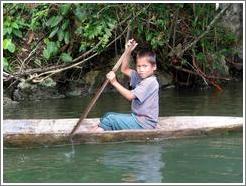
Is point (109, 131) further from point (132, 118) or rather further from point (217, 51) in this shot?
point (217, 51)

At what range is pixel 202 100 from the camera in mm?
8523

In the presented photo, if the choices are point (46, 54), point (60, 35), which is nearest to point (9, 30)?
point (46, 54)

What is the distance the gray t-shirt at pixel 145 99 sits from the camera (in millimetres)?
5367

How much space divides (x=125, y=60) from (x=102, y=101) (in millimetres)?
2879

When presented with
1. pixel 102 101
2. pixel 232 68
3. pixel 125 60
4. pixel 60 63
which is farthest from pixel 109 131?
pixel 232 68

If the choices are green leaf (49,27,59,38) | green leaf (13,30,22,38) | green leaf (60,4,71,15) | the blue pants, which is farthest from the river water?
green leaf (13,30,22,38)

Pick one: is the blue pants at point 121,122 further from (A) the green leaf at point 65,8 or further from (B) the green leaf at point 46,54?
(B) the green leaf at point 46,54

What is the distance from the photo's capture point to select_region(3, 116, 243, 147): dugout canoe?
5180mm

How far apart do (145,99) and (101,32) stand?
10.8 ft

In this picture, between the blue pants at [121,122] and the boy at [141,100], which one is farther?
the blue pants at [121,122]

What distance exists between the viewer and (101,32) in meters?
8.48

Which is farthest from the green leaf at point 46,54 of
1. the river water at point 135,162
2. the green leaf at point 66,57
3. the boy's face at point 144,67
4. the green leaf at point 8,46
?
the river water at point 135,162

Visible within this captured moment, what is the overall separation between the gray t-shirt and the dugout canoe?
0.51 feet

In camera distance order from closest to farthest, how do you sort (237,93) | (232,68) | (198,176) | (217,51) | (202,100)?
(198,176)
(202,100)
(237,93)
(217,51)
(232,68)
